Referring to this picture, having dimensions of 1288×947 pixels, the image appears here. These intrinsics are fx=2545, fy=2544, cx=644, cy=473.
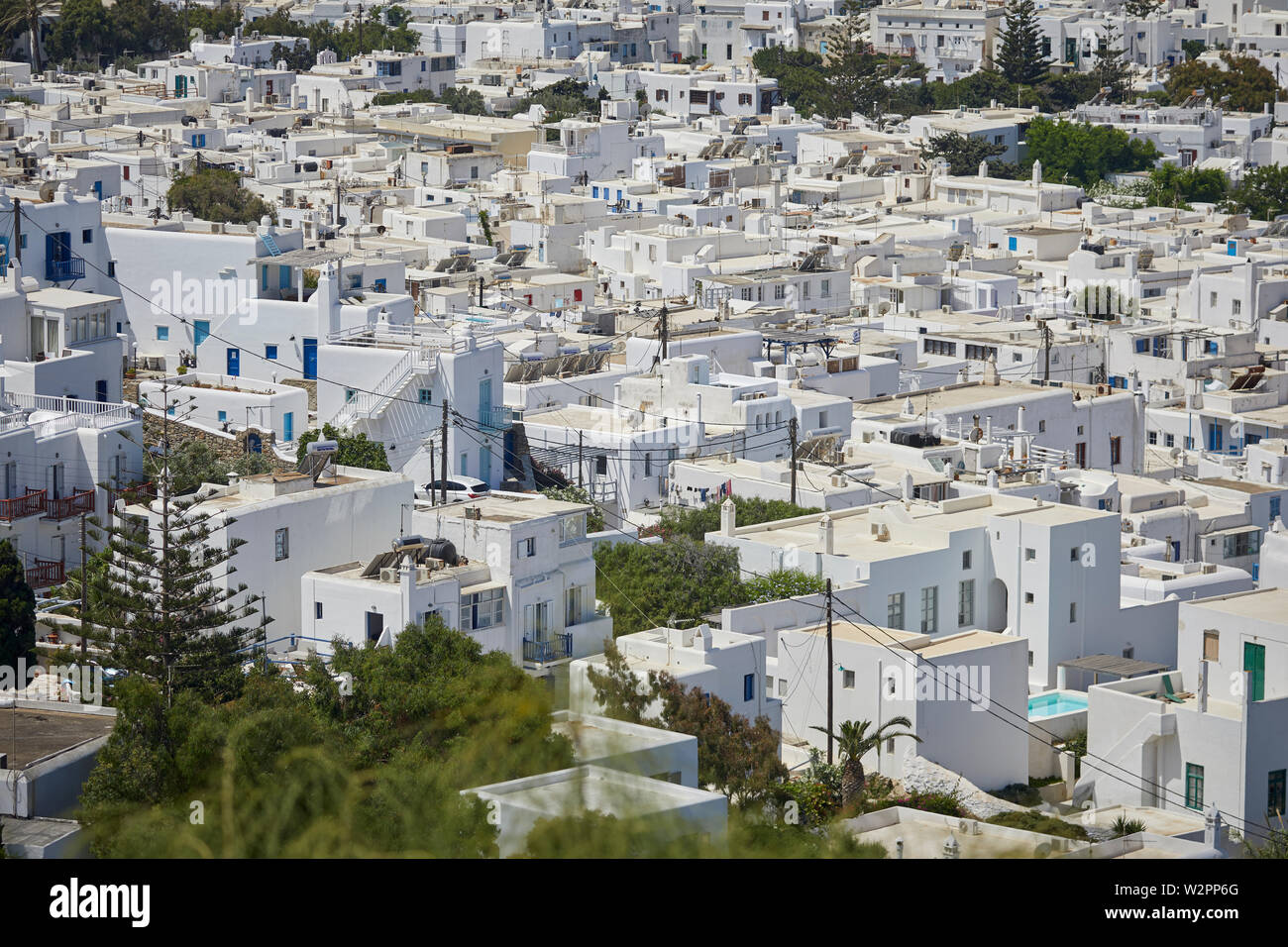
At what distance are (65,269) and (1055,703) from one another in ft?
59.5

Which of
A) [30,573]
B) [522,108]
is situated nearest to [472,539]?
[30,573]

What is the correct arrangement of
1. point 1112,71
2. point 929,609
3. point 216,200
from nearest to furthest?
1. point 929,609
2. point 216,200
3. point 1112,71

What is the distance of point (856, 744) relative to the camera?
20.2 metres

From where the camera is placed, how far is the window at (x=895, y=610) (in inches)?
983

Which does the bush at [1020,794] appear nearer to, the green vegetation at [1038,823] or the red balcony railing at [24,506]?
the green vegetation at [1038,823]

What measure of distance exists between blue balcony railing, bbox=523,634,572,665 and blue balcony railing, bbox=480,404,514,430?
785 centimetres

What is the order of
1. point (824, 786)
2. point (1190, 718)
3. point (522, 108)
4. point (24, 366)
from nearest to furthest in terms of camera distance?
point (824, 786) < point (1190, 718) < point (24, 366) < point (522, 108)

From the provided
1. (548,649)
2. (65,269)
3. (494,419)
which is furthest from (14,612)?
(65,269)

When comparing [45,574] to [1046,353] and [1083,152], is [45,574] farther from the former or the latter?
[1083,152]

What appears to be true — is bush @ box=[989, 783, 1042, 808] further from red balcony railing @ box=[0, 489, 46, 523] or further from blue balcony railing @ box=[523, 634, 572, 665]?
red balcony railing @ box=[0, 489, 46, 523]

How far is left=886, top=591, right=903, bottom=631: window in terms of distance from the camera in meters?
25.0

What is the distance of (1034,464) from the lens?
3203 cm
